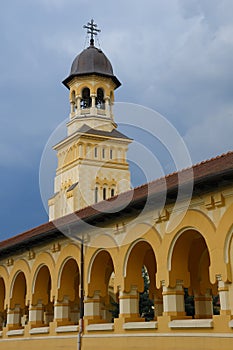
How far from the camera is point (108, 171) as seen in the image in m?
49.4

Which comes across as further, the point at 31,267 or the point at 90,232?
the point at 31,267

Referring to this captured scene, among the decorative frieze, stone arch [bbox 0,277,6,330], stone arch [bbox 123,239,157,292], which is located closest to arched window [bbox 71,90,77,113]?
stone arch [bbox 0,277,6,330]

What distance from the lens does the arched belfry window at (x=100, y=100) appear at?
4962 centimetres

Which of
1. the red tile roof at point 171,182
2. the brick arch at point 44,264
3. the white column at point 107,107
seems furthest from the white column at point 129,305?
the white column at point 107,107

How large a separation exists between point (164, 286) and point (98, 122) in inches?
1270

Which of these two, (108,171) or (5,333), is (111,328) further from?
(108,171)

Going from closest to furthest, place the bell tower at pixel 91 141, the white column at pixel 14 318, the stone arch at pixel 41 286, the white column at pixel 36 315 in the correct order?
the white column at pixel 36 315 < the stone arch at pixel 41 286 < the white column at pixel 14 318 < the bell tower at pixel 91 141

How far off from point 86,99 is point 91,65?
308 centimetres

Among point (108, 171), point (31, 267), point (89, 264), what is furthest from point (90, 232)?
point (108, 171)

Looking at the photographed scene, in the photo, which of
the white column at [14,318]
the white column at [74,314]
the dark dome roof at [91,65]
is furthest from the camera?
the dark dome roof at [91,65]

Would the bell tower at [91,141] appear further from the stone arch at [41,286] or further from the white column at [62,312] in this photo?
the white column at [62,312]

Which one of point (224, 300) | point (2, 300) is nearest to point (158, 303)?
point (224, 300)

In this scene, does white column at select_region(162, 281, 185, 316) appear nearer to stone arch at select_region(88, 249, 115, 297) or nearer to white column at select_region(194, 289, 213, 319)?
white column at select_region(194, 289, 213, 319)

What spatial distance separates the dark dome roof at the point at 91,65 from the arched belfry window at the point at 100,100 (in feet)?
5.10
